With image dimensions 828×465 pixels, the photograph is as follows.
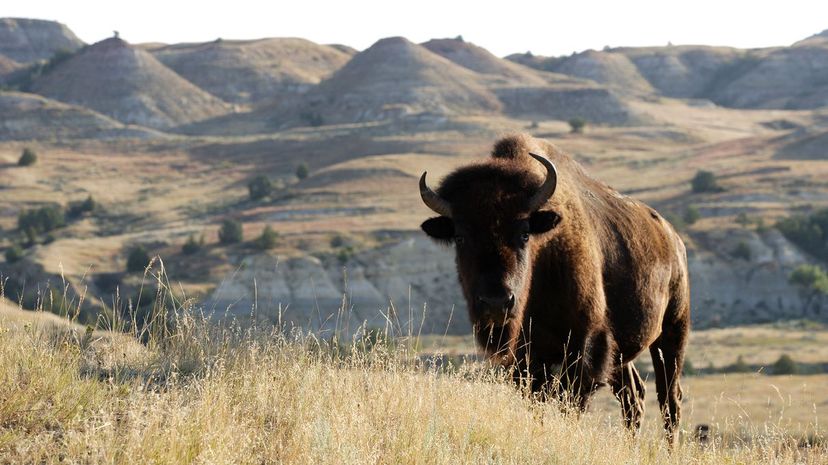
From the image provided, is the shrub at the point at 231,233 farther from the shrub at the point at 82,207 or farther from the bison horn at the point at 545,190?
the bison horn at the point at 545,190

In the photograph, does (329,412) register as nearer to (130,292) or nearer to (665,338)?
(665,338)

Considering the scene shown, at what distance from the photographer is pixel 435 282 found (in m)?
69.0

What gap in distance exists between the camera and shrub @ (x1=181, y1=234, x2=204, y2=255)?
7656 cm

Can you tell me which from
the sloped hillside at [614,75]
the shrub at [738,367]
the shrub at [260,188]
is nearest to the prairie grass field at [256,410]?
the shrub at [738,367]

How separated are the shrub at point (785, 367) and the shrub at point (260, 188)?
60.2 meters

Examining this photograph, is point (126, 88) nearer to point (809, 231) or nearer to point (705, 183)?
point (705, 183)

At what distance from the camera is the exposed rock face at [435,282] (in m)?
67.1

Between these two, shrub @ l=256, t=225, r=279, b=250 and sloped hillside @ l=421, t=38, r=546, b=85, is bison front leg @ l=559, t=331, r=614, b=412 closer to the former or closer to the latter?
shrub @ l=256, t=225, r=279, b=250

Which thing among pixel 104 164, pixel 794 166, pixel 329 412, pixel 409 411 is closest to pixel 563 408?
pixel 409 411

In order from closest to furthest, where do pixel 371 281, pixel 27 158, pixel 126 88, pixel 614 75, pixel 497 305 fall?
pixel 497 305, pixel 371 281, pixel 27 158, pixel 126 88, pixel 614 75

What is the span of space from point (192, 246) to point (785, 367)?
44927 millimetres

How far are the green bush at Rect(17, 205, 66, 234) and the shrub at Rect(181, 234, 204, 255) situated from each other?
14.1 meters

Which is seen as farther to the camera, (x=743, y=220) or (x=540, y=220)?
(x=743, y=220)

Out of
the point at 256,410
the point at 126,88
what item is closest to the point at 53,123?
the point at 126,88
